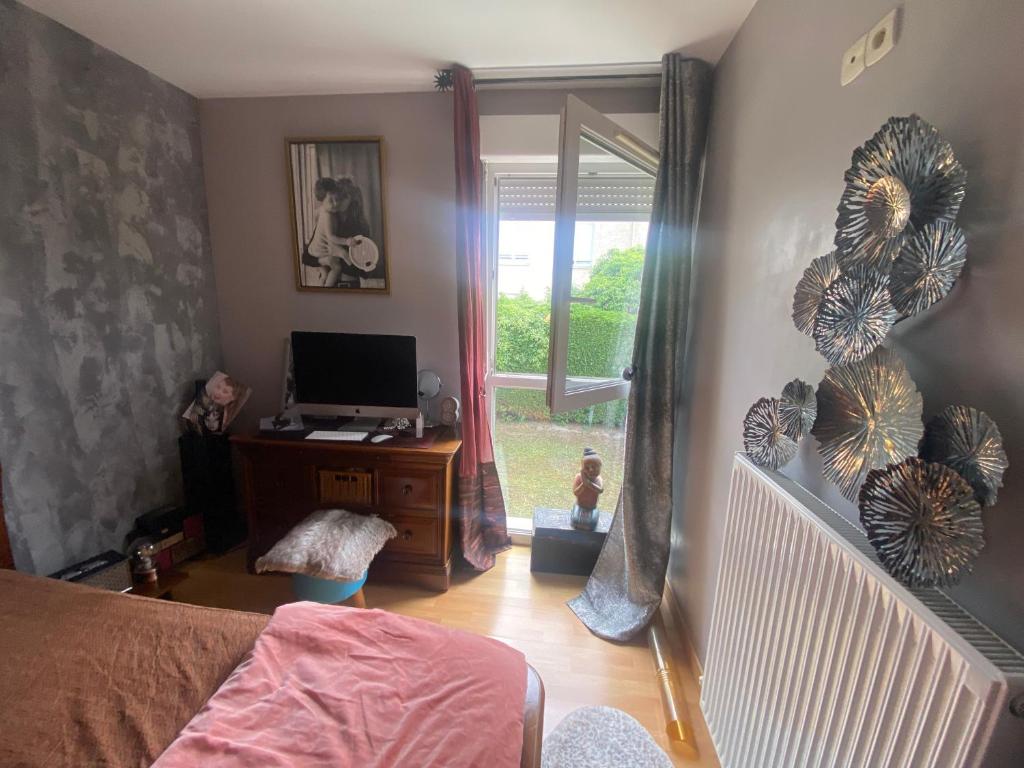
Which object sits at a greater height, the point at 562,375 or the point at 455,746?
the point at 562,375

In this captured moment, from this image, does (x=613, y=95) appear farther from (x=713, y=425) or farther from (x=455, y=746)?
(x=455, y=746)

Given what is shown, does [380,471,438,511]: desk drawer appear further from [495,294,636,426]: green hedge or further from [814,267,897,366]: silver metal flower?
[814,267,897,366]: silver metal flower

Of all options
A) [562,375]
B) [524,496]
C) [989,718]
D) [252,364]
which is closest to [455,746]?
[989,718]

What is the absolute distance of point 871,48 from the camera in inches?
31.9

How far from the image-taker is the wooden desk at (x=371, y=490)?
1921 mm

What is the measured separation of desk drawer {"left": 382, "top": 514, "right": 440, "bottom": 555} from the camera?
198 centimetres

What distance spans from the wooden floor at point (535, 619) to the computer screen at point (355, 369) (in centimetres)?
93

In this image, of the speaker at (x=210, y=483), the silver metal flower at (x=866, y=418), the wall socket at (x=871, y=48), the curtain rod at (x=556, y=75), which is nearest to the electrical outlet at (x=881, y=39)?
the wall socket at (x=871, y=48)

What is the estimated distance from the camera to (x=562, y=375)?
5.49 feet

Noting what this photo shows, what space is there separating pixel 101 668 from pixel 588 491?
1756mm

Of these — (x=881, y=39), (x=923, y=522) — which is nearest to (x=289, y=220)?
(x=881, y=39)

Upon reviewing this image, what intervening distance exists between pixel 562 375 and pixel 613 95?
4.23 feet

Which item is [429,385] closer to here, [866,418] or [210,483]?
→ [210,483]

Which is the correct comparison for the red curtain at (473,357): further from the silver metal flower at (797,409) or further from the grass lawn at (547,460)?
the silver metal flower at (797,409)
